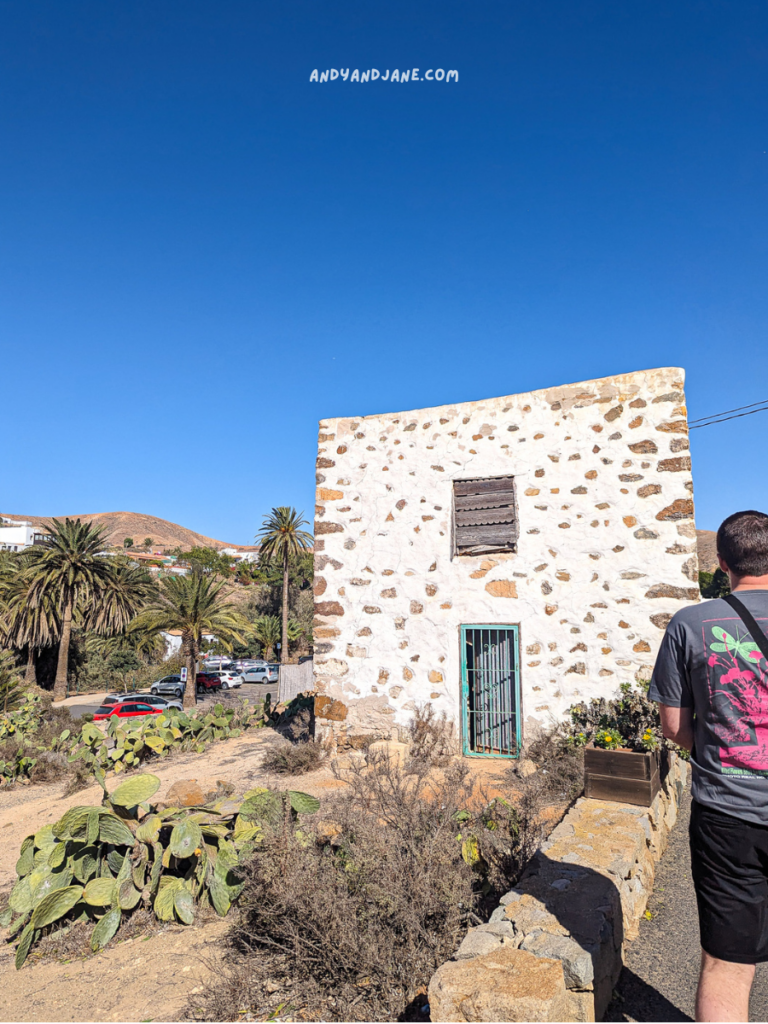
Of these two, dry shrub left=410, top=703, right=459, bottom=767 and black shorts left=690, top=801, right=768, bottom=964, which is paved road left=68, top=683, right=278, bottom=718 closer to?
dry shrub left=410, top=703, right=459, bottom=767

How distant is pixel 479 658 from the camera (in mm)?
6891

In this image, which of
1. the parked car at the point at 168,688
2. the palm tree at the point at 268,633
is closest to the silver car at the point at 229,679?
the parked car at the point at 168,688

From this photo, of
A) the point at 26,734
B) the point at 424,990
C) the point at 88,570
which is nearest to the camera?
the point at 424,990

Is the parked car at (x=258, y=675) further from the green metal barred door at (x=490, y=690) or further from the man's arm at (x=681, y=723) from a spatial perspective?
the man's arm at (x=681, y=723)

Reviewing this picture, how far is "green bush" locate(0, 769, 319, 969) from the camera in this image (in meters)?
3.55

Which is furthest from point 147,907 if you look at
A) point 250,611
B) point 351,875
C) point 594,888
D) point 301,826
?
point 250,611

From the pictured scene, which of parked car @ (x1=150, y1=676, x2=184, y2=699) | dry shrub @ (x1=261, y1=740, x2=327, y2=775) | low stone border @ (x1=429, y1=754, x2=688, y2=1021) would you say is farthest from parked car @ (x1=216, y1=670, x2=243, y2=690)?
low stone border @ (x1=429, y1=754, x2=688, y2=1021)

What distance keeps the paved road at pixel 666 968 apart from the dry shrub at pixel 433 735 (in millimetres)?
3147

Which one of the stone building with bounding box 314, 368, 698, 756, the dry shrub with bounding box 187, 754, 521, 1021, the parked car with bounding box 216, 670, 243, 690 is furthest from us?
the parked car with bounding box 216, 670, 243, 690

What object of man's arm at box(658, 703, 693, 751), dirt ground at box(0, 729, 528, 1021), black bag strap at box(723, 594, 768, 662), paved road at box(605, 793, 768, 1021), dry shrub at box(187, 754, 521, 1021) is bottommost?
dirt ground at box(0, 729, 528, 1021)

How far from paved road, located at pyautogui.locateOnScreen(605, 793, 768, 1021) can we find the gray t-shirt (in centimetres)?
132

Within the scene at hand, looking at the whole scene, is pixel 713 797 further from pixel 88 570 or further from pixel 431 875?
pixel 88 570

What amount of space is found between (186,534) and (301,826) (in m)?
117

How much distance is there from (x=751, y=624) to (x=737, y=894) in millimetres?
761
